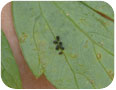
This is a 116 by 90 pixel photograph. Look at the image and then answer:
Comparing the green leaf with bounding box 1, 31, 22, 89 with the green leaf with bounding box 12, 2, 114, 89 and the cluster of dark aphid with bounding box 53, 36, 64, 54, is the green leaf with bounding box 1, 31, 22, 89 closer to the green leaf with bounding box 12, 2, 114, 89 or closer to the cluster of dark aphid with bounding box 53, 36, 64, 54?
the green leaf with bounding box 12, 2, 114, 89

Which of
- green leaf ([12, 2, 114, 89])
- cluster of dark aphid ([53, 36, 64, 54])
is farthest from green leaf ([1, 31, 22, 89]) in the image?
cluster of dark aphid ([53, 36, 64, 54])

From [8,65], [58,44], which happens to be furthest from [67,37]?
[8,65]

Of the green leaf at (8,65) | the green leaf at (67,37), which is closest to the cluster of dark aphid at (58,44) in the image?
the green leaf at (67,37)

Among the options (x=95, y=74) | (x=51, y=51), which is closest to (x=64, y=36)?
(x=51, y=51)

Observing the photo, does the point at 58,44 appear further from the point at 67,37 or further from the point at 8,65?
the point at 8,65

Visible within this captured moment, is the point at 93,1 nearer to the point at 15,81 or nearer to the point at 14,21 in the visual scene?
the point at 14,21

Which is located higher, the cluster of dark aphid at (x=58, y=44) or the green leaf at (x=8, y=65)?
the cluster of dark aphid at (x=58, y=44)

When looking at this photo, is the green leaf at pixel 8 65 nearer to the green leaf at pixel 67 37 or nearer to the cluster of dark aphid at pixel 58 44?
the green leaf at pixel 67 37

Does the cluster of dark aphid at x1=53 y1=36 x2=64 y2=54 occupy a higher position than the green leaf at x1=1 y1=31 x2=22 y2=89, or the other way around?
the cluster of dark aphid at x1=53 y1=36 x2=64 y2=54
